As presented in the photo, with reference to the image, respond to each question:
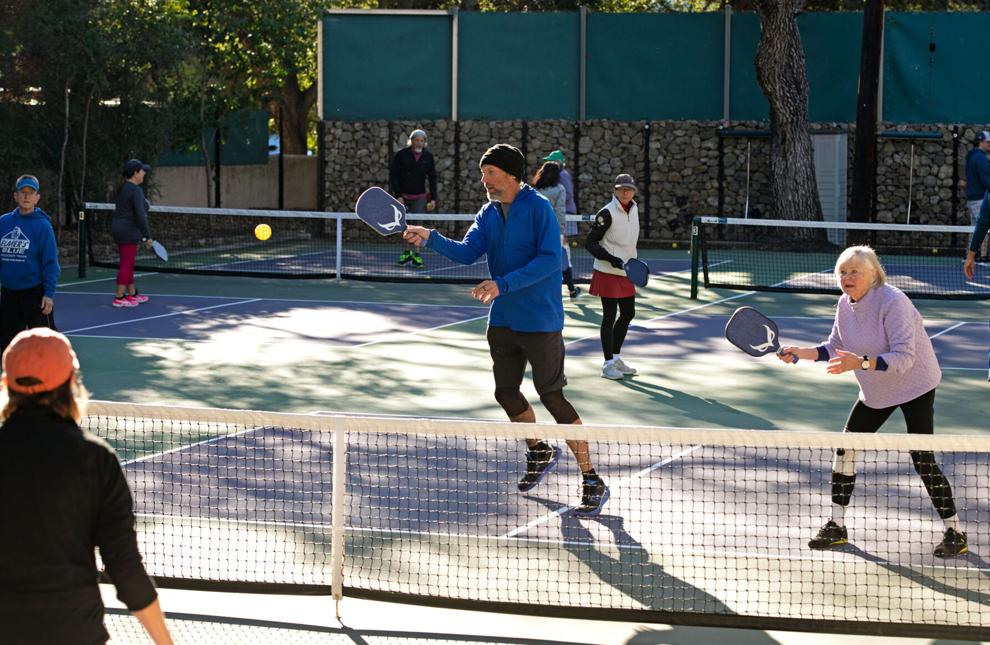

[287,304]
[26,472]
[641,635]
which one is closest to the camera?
[26,472]

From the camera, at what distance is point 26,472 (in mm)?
4371

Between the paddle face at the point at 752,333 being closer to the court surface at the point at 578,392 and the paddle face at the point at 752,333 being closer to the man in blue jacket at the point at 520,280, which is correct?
the court surface at the point at 578,392

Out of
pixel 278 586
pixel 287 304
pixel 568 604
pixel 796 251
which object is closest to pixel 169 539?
pixel 278 586

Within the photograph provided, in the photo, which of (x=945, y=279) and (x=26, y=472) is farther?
(x=945, y=279)

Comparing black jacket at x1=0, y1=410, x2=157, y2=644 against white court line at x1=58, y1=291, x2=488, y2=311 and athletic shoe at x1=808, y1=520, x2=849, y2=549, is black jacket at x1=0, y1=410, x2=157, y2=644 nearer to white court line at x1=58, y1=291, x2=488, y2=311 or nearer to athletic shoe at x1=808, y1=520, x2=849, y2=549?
athletic shoe at x1=808, y1=520, x2=849, y2=549

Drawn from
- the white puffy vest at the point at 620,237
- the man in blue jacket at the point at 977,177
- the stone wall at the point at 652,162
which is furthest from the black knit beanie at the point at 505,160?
the stone wall at the point at 652,162

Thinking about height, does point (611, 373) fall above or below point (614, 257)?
below

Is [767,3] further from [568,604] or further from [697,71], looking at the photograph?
[568,604]

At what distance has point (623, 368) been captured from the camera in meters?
13.7

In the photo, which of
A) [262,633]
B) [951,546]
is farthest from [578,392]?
[262,633]

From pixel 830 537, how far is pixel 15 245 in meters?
7.00

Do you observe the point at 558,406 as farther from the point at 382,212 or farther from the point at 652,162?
the point at 652,162

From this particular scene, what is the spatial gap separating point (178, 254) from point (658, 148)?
10444mm

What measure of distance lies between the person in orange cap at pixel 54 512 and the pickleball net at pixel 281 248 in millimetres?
14183
